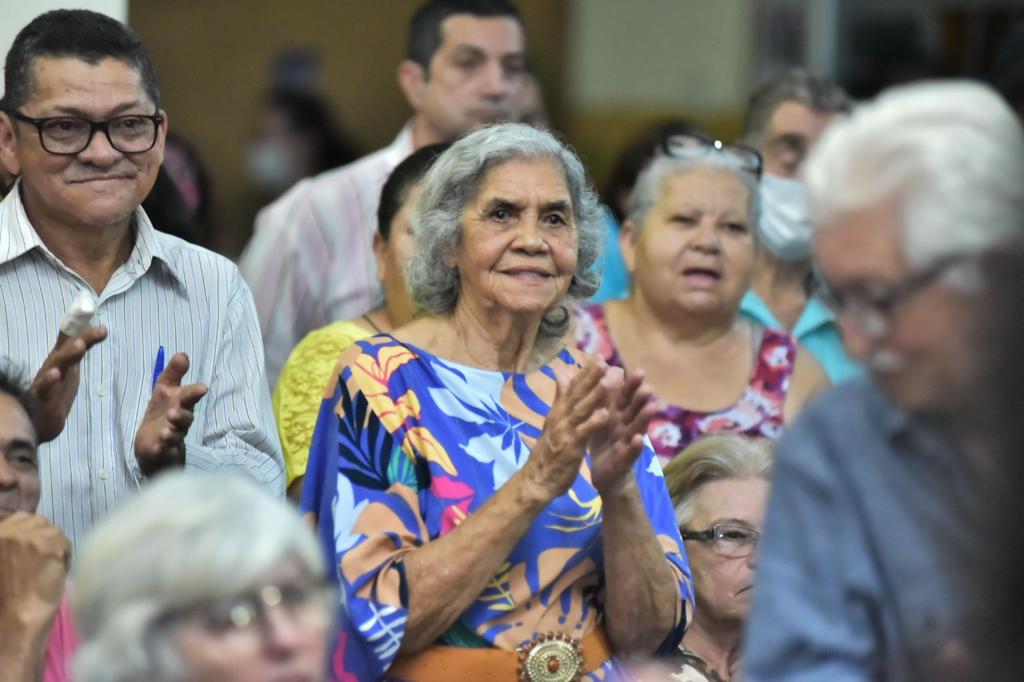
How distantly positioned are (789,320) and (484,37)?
1510mm

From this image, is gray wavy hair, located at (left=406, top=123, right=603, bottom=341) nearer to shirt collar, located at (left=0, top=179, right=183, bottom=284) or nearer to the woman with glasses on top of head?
shirt collar, located at (left=0, top=179, right=183, bottom=284)

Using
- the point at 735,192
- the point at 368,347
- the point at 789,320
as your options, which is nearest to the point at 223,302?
the point at 368,347

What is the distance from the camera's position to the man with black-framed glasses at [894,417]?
7.63 ft

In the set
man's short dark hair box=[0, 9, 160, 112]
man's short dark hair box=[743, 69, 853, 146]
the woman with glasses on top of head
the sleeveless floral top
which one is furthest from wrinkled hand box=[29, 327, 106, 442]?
man's short dark hair box=[743, 69, 853, 146]

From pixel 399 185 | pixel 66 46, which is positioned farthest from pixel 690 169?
pixel 66 46

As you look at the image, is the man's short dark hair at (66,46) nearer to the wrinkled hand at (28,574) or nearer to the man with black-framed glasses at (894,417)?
the wrinkled hand at (28,574)

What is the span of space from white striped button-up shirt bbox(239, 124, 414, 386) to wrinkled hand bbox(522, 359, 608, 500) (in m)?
2.46

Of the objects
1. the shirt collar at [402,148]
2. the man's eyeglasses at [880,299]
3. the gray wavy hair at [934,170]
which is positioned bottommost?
the shirt collar at [402,148]

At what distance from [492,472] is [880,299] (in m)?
1.59

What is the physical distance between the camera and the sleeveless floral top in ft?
17.3

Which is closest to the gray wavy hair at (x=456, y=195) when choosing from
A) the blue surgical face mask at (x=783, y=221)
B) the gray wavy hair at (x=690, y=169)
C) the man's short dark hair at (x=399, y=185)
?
the man's short dark hair at (x=399, y=185)

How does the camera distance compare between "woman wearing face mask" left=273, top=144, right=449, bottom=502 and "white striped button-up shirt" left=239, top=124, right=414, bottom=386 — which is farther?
"white striped button-up shirt" left=239, top=124, right=414, bottom=386

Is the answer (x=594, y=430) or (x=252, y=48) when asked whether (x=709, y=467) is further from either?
(x=252, y=48)

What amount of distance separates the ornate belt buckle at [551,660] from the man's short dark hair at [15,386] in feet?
3.60
